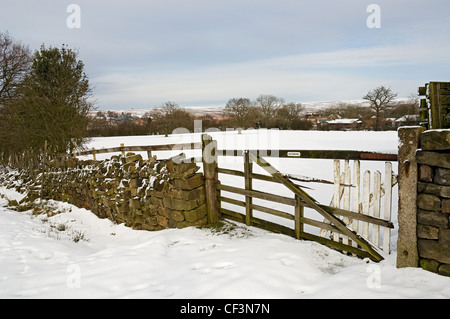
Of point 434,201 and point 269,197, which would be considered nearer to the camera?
point 434,201

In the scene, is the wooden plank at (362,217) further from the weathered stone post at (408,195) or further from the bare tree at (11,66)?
the bare tree at (11,66)

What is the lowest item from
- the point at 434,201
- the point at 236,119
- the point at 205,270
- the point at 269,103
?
the point at 205,270

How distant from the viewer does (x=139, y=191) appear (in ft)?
20.3

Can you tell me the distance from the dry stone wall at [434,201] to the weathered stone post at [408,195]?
47 millimetres

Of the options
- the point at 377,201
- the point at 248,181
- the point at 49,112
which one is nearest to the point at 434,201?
the point at 377,201

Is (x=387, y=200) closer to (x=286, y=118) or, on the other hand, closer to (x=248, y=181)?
(x=248, y=181)

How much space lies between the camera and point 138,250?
14.5 ft

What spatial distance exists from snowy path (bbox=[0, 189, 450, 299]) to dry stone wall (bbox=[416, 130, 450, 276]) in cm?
20

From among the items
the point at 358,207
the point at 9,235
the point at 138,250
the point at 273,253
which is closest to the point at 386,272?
the point at 358,207

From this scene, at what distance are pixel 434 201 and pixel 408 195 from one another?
0.79ft

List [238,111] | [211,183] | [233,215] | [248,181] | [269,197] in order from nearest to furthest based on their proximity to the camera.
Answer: [269,197] → [248,181] → [233,215] → [211,183] → [238,111]

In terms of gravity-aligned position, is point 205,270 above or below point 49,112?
below

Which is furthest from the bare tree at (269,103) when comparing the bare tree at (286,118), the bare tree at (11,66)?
the bare tree at (11,66)
